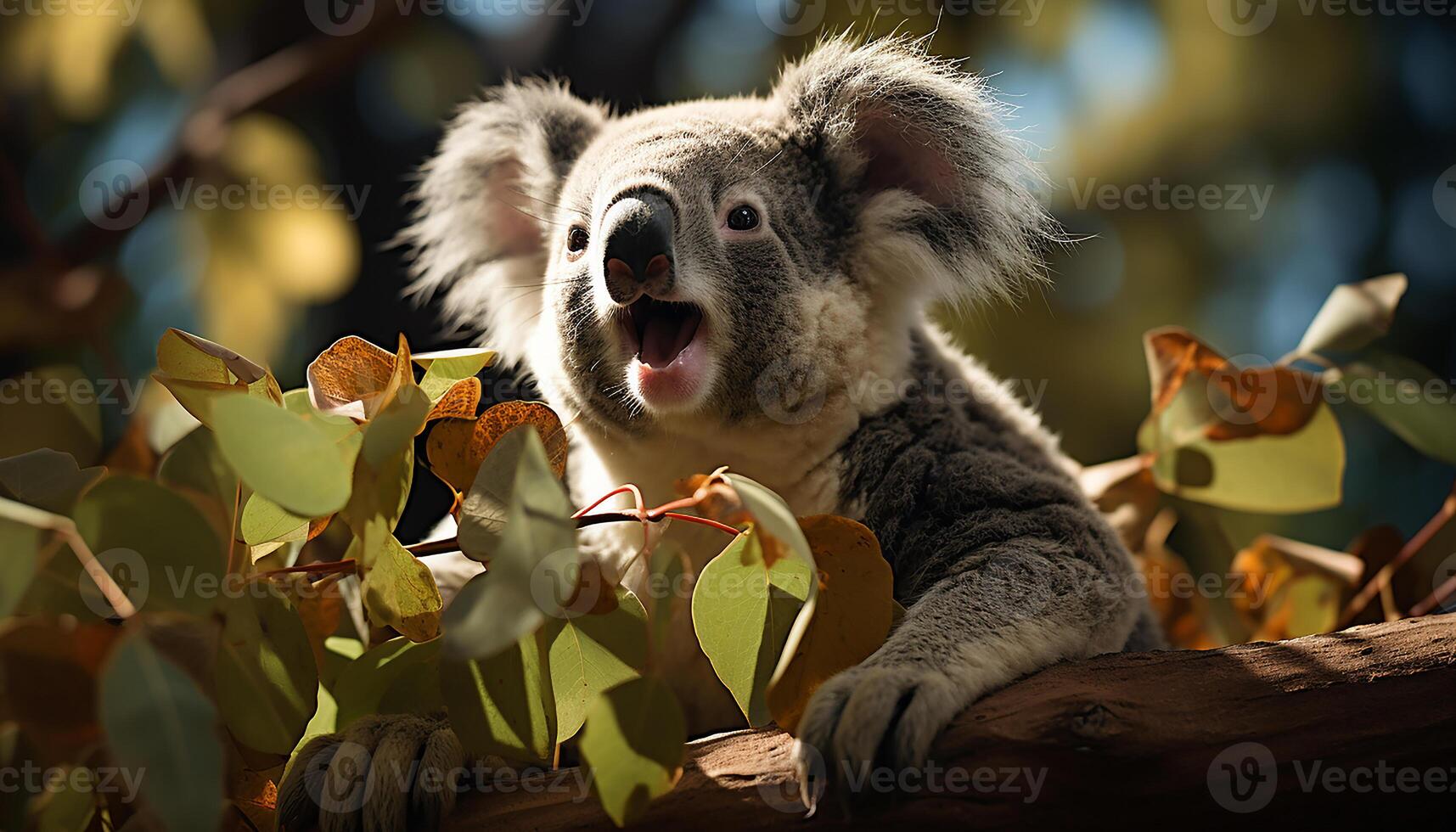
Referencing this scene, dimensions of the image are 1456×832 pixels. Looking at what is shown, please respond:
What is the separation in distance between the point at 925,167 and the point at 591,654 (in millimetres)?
1213

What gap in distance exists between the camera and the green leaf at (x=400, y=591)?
3.39 ft

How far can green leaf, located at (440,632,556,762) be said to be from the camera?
3.39 ft

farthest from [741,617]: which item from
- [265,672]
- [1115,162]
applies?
[1115,162]

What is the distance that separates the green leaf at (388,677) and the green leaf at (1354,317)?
141cm

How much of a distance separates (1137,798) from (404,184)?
11.1 feet

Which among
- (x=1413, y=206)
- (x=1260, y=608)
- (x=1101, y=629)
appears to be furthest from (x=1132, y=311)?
(x=1101, y=629)

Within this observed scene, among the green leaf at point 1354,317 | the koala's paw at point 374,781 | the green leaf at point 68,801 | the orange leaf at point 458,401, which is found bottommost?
the koala's paw at point 374,781

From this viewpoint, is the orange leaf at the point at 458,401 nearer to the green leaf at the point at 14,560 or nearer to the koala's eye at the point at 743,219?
the green leaf at the point at 14,560

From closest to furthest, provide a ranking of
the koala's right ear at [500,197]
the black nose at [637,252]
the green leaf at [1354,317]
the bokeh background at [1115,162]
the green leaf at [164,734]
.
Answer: the green leaf at [164,734], the black nose at [637,252], the green leaf at [1354,317], the koala's right ear at [500,197], the bokeh background at [1115,162]

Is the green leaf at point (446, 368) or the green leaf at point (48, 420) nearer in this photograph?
the green leaf at point (446, 368)

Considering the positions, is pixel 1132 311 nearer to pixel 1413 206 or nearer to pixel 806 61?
pixel 1413 206

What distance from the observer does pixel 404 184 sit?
148 inches

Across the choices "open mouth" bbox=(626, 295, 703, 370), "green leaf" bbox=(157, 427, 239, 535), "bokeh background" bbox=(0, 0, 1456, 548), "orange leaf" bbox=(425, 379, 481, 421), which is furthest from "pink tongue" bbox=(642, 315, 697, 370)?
"bokeh background" bbox=(0, 0, 1456, 548)

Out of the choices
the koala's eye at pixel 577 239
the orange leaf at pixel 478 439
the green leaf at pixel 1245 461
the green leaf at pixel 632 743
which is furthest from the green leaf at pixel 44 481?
the green leaf at pixel 1245 461
